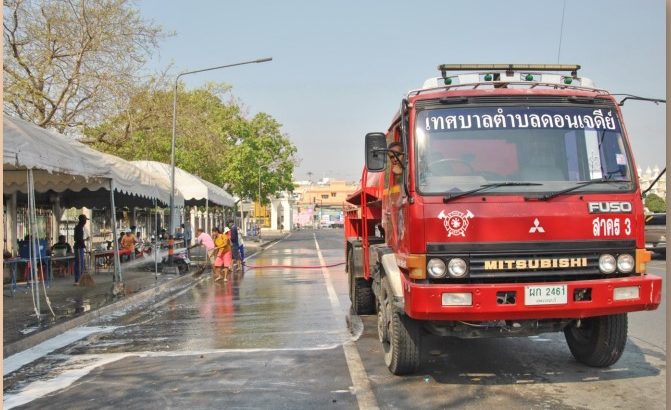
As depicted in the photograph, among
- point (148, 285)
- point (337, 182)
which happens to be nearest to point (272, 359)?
point (148, 285)

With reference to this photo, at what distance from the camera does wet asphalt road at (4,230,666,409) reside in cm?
532

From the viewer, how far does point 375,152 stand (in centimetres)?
591

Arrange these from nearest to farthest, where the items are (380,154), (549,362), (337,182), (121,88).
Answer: (380,154)
(549,362)
(121,88)
(337,182)

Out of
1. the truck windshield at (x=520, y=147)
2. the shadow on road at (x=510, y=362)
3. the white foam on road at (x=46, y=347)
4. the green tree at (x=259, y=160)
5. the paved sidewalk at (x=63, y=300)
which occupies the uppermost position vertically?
the green tree at (x=259, y=160)

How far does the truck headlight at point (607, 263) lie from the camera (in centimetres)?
537

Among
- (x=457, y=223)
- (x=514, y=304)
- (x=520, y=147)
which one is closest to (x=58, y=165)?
(x=457, y=223)

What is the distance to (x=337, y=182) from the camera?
13825 cm

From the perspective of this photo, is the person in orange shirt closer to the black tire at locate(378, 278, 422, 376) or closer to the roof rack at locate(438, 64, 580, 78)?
the black tire at locate(378, 278, 422, 376)

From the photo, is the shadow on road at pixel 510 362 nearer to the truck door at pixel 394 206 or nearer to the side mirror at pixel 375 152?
the truck door at pixel 394 206

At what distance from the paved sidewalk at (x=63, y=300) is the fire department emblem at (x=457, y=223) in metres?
5.77

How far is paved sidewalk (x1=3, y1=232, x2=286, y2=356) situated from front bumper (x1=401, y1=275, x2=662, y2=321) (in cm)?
548

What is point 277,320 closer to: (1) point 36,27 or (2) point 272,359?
(2) point 272,359

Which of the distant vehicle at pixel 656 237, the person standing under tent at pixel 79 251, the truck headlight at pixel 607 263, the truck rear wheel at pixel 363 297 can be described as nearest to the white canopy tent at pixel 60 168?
the person standing under tent at pixel 79 251

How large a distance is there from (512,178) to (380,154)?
1.27 meters
